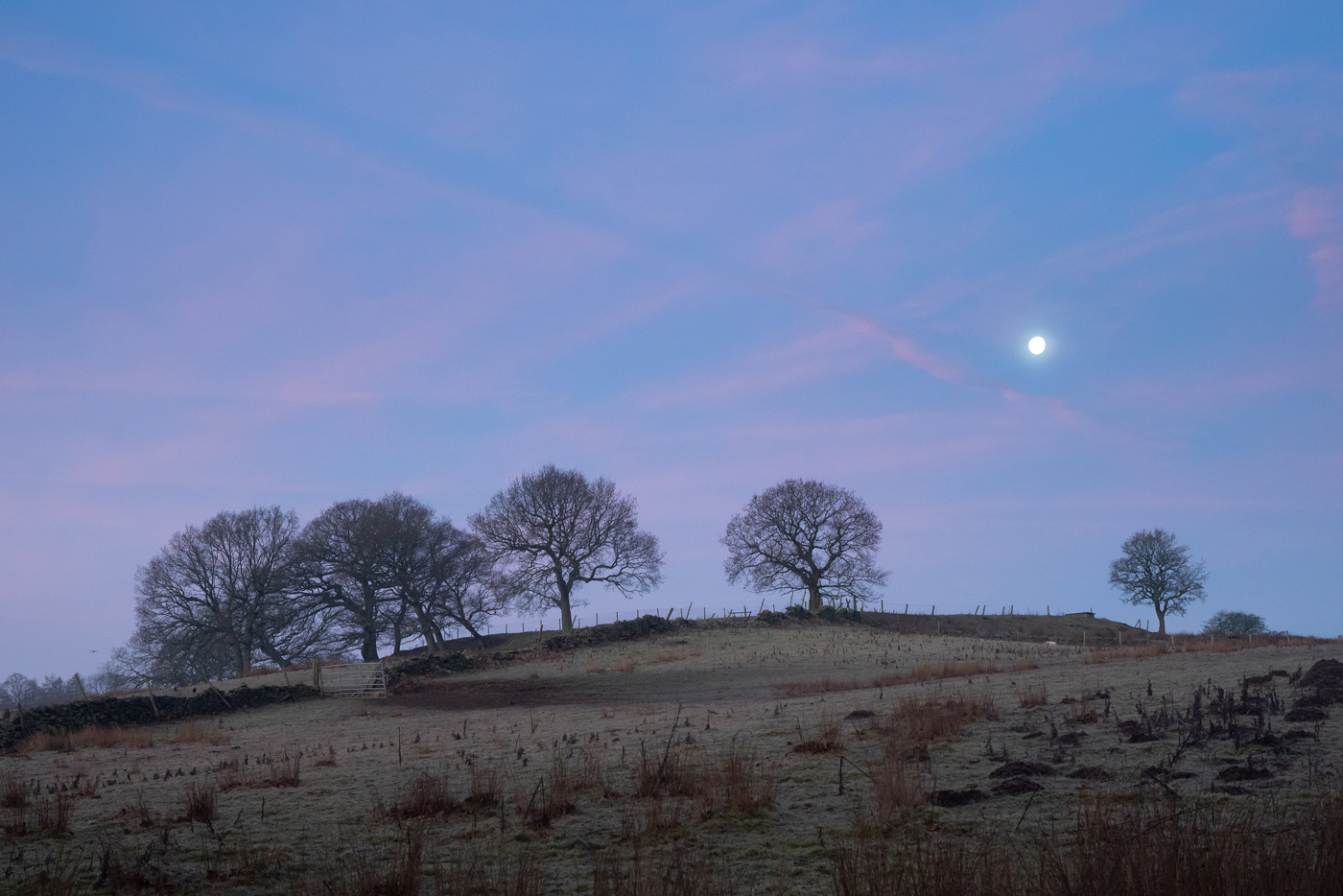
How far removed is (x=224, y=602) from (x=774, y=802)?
189ft

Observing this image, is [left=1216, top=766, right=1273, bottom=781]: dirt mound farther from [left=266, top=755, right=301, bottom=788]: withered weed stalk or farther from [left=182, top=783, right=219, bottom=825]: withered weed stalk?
[left=266, top=755, right=301, bottom=788]: withered weed stalk

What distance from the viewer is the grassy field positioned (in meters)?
5.48

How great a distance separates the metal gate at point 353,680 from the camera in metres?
35.0

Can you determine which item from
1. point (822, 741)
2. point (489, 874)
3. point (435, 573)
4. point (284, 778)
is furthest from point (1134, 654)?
point (435, 573)

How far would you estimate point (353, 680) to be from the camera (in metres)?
35.5

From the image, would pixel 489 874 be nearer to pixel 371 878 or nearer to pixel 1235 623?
pixel 371 878

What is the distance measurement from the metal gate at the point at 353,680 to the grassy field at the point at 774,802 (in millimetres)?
16553

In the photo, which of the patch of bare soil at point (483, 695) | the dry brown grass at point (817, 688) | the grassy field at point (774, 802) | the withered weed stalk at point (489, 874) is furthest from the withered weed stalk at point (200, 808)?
the patch of bare soil at point (483, 695)

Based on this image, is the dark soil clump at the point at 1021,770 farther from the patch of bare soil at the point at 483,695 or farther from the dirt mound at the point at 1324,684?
the patch of bare soil at the point at 483,695

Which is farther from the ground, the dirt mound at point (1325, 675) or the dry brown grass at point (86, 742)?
the dirt mound at point (1325, 675)

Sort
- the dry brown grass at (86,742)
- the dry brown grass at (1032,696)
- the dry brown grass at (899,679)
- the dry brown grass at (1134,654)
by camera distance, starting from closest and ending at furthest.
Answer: the dry brown grass at (1032,696), the dry brown grass at (86,742), the dry brown grass at (899,679), the dry brown grass at (1134,654)

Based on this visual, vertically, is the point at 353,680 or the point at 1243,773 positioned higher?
the point at 1243,773

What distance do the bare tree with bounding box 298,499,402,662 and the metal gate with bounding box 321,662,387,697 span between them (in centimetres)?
1919

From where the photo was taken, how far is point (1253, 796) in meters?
7.31
